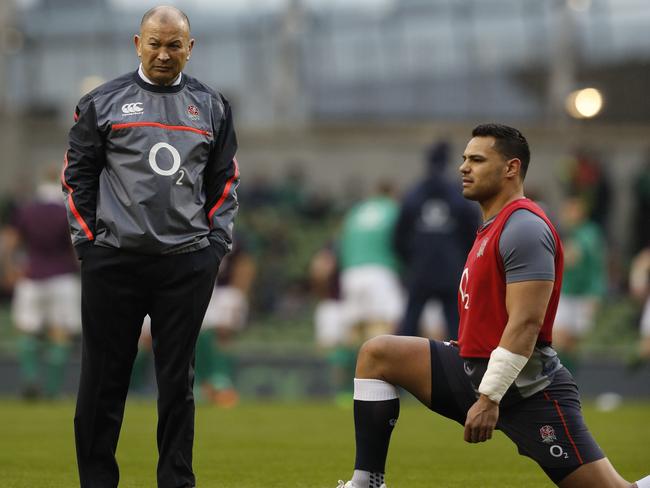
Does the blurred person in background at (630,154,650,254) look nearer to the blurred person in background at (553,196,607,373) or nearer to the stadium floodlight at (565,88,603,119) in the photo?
the stadium floodlight at (565,88,603,119)

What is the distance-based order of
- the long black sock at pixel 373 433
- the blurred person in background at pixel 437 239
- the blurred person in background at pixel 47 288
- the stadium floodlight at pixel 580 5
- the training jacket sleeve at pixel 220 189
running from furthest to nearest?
the stadium floodlight at pixel 580 5 → the blurred person in background at pixel 47 288 → the blurred person in background at pixel 437 239 → the training jacket sleeve at pixel 220 189 → the long black sock at pixel 373 433

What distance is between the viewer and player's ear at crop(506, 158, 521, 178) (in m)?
5.89

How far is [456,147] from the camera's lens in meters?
27.5

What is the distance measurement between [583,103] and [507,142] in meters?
21.8

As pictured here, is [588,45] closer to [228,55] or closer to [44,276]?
[228,55]

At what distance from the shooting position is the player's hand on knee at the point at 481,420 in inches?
217

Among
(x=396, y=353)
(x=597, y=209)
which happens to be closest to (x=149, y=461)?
(x=396, y=353)

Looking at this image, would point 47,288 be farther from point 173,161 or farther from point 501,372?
point 501,372

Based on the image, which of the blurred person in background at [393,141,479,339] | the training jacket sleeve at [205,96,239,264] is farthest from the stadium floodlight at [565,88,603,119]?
the training jacket sleeve at [205,96,239,264]

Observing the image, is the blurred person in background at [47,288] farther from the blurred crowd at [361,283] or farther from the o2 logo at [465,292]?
the o2 logo at [465,292]

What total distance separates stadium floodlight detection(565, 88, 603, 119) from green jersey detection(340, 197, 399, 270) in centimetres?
1257

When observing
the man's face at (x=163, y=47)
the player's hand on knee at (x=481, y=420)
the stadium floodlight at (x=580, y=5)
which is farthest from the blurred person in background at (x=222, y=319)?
the stadium floodlight at (x=580, y=5)

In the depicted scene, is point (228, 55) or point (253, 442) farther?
point (228, 55)

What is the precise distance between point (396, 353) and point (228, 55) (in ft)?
83.1
